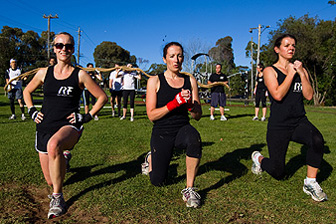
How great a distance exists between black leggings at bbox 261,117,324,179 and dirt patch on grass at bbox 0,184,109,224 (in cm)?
236

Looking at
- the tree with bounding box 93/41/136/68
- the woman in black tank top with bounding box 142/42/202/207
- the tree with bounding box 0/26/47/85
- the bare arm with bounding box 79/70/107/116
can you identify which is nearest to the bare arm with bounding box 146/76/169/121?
the woman in black tank top with bounding box 142/42/202/207

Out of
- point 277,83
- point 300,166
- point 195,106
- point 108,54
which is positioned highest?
point 108,54

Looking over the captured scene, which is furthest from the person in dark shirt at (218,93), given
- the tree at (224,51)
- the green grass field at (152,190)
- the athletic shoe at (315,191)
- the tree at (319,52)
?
the tree at (224,51)

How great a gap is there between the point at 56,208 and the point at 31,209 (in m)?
0.38

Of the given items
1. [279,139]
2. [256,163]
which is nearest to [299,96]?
[279,139]

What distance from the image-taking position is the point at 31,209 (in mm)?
3260

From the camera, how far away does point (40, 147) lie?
360 centimetres

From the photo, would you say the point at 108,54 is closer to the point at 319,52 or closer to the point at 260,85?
the point at 319,52

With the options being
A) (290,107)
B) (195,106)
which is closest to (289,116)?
(290,107)

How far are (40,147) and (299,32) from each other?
31.0 m

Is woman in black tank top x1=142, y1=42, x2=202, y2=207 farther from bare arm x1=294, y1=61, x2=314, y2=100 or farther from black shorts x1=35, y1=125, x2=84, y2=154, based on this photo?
bare arm x1=294, y1=61, x2=314, y2=100

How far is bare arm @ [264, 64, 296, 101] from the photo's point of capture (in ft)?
12.3

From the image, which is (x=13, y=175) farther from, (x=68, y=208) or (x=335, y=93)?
(x=335, y=93)

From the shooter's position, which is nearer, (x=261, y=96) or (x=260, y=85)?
(x=261, y=96)
